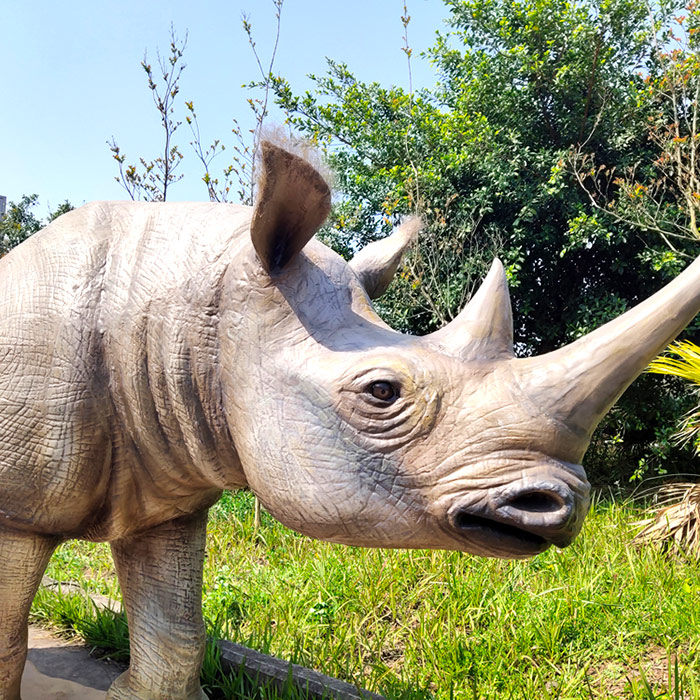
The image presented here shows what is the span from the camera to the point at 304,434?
1.58 metres

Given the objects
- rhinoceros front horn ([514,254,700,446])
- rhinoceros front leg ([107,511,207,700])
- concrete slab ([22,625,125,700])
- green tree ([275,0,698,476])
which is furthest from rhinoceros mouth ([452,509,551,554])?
green tree ([275,0,698,476])

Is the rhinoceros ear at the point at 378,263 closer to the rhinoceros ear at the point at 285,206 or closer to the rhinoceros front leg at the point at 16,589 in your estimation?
the rhinoceros ear at the point at 285,206

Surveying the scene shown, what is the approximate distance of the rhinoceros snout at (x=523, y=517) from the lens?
135 cm

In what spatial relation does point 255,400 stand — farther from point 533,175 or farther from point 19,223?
point 19,223

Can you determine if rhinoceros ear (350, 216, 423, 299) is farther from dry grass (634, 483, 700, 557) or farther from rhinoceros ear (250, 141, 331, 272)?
dry grass (634, 483, 700, 557)

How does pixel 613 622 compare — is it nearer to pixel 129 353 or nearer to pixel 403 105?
pixel 129 353

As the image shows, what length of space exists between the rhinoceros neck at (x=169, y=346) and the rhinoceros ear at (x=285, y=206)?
0.15 m

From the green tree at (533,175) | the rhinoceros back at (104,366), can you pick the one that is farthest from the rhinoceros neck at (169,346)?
the green tree at (533,175)

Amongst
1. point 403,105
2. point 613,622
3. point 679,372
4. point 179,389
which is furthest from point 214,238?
point 403,105

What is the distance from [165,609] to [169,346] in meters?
0.99

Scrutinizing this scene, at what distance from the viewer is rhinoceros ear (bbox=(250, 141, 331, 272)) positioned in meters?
1.58

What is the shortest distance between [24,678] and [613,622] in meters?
2.90

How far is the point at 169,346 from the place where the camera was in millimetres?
1800

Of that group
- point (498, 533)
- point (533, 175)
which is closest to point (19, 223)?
point (533, 175)
